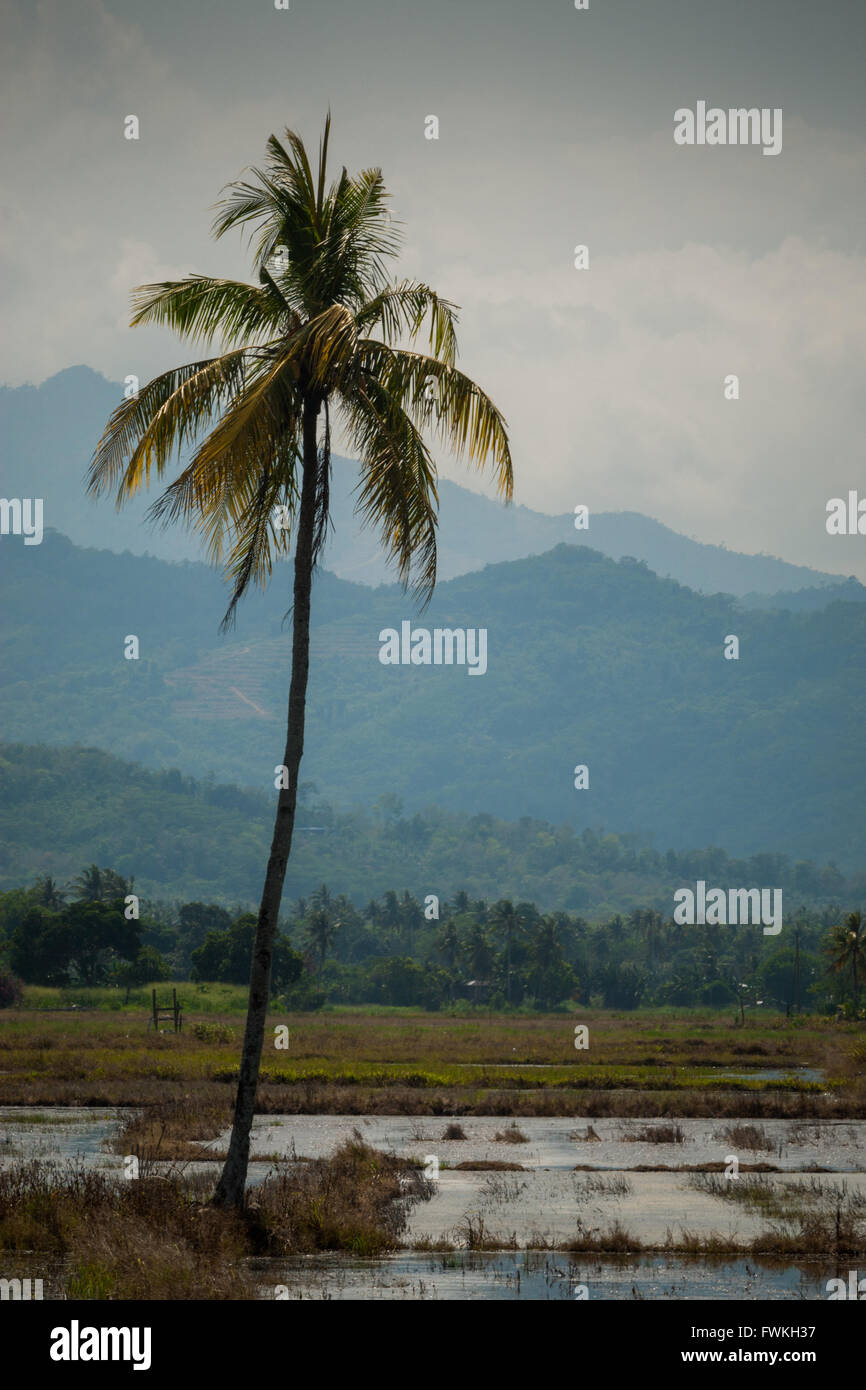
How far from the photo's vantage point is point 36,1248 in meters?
16.4

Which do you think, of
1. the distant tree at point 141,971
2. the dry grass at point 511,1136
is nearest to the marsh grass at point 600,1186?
the dry grass at point 511,1136

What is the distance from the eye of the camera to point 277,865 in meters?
18.3

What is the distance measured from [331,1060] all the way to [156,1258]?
47580 mm

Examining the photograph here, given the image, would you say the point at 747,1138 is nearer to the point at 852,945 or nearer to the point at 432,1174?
the point at 432,1174

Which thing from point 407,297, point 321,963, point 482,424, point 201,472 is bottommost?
point 321,963

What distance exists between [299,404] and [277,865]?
6.04 metres

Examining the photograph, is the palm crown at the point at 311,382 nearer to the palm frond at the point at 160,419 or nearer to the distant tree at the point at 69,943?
the palm frond at the point at 160,419

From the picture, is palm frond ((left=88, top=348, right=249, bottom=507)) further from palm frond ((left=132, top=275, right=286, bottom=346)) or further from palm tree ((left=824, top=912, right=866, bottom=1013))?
palm tree ((left=824, top=912, right=866, bottom=1013))

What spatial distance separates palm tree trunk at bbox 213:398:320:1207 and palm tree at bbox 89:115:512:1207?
0.03 metres

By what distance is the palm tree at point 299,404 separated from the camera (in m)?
18.0

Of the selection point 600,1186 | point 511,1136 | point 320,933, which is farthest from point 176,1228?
point 320,933
